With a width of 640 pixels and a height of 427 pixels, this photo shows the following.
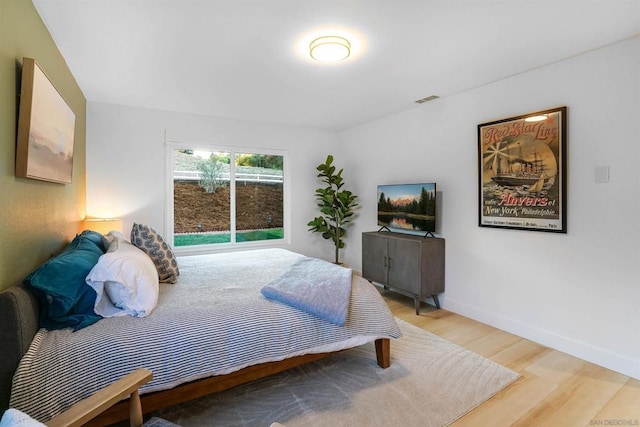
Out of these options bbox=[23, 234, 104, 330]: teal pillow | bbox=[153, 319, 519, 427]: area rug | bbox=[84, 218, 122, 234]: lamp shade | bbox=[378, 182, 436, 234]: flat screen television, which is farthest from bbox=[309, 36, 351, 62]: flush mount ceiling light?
bbox=[84, 218, 122, 234]: lamp shade

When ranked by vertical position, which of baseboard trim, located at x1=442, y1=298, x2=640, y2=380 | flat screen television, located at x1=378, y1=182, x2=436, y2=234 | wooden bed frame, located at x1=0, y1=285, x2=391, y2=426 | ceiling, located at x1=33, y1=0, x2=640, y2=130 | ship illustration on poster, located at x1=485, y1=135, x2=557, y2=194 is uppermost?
ceiling, located at x1=33, y1=0, x2=640, y2=130

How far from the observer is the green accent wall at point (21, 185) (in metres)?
1.46

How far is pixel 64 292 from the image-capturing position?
1492 mm

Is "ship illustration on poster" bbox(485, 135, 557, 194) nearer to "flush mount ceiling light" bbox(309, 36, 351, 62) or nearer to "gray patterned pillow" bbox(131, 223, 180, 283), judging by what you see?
"flush mount ceiling light" bbox(309, 36, 351, 62)

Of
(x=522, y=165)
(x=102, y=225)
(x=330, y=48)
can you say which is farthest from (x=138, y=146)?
(x=522, y=165)

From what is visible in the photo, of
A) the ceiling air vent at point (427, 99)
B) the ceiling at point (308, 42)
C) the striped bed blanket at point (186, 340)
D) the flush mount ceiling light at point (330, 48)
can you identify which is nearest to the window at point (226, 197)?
the ceiling at point (308, 42)

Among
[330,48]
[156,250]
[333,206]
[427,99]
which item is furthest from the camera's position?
[333,206]

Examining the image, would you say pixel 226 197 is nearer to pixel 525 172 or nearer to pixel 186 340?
pixel 186 340

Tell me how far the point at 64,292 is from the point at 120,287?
24 centimetres

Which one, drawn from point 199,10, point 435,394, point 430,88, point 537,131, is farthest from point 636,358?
point 199,10

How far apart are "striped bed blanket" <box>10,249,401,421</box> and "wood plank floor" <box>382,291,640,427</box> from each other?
0.80 m

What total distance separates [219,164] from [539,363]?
13.7 feet

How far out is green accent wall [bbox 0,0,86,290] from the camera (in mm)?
1462

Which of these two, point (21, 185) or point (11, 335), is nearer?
point (11, 335)
